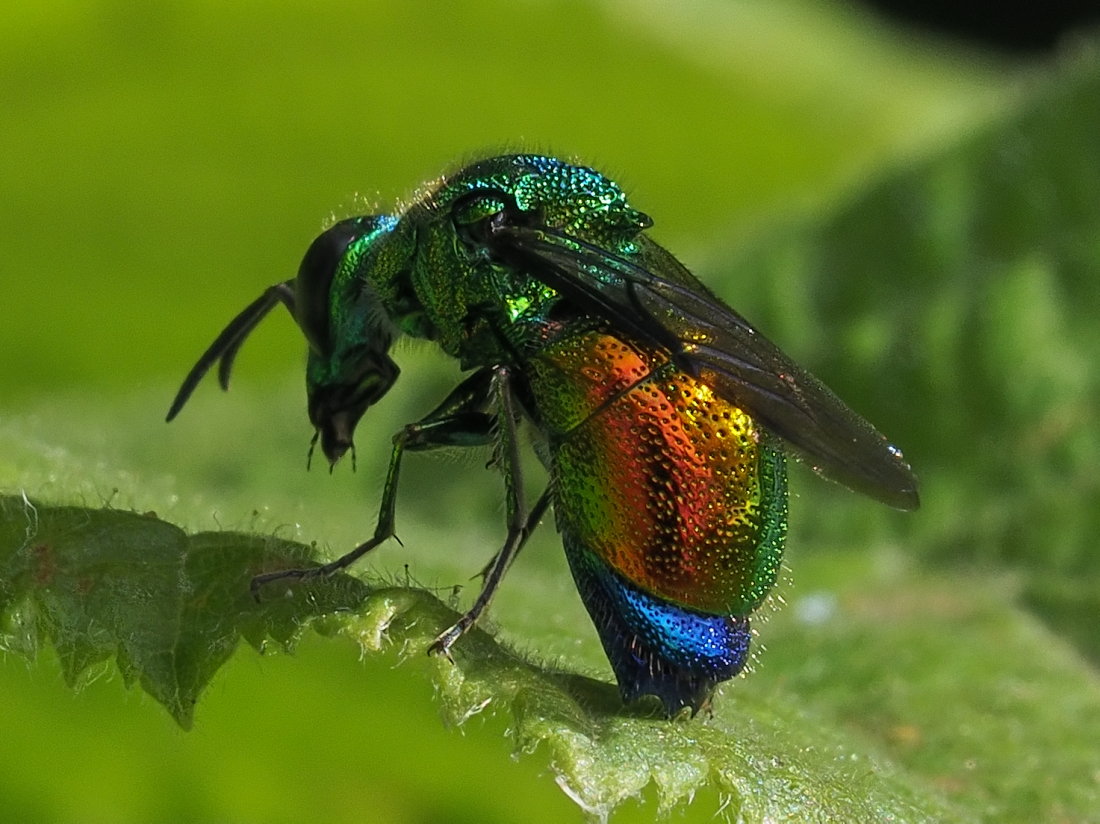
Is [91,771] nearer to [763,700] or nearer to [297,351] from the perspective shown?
[763,700]

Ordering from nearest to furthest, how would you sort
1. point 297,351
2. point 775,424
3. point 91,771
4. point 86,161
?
point 775,424, point 91,771, point 86,161, point 297,351

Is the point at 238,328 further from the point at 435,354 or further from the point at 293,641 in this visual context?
the point at 293,641

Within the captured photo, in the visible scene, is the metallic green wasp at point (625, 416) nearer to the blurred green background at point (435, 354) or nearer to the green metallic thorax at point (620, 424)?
the green metallic thorax at point (620, 424)

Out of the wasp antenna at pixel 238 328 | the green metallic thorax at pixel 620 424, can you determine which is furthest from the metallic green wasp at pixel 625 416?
the wasp antenna at pixel 238 328

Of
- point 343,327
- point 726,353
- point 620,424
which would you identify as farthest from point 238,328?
point 726,353

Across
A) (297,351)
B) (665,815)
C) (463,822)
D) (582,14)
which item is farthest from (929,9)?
(665,815)

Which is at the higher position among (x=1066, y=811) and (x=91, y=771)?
(x=1066, y=811)

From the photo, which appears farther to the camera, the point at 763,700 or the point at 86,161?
the point at 86,161

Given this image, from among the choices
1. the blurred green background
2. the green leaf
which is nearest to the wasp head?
the blurred green background
